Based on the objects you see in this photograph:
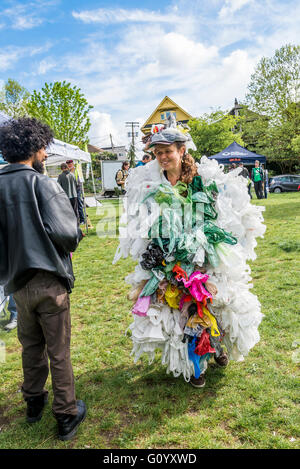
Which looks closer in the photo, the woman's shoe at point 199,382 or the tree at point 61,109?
the woman's shoe at point 199,382

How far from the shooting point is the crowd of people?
206cm

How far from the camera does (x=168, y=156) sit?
2570mm

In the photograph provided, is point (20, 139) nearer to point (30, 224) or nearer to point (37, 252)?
point (30, 224)

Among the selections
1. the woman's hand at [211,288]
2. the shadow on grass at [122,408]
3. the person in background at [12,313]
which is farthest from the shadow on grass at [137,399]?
the person in background at [12,313]

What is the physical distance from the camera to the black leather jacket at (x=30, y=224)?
6.49 feet

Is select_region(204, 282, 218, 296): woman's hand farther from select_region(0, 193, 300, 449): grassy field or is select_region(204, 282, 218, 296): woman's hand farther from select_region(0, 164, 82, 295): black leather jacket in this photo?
select_region(0, 164, 82, 295): black leather jacket

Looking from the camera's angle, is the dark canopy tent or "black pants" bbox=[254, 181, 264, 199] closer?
"black pants" bbox=[254, 181, 264, 199]

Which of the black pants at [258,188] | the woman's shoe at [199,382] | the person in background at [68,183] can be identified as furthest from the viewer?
the black pants at [258,188]

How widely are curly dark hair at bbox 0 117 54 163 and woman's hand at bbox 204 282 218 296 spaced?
156cm

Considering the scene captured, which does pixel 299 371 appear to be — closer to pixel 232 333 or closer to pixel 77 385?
pixel 232 333

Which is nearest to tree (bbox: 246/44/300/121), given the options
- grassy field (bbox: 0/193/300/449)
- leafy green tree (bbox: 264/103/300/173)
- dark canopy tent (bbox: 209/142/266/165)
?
leafy green tree (bbox: 264/103/300/173)

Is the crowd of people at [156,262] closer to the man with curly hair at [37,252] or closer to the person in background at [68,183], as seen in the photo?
the man with curly hair at [37,252]

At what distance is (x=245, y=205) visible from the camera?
2.65 m

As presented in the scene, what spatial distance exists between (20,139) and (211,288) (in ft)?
5.56
